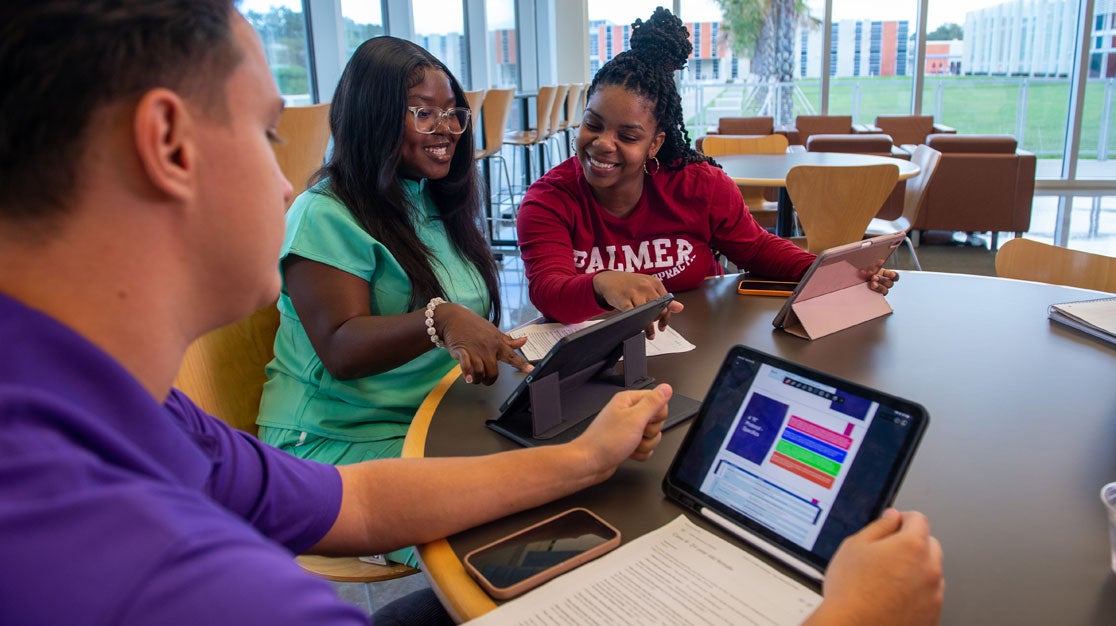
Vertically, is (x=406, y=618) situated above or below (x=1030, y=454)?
below

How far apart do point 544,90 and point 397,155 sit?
4.98 metres

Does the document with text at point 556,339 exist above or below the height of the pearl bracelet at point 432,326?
below

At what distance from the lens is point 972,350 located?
1.44 m

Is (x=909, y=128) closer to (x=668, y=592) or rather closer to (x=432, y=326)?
(x=432, y=326)

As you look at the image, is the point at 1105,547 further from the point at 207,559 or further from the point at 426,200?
the point at 426,200

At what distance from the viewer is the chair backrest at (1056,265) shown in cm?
201

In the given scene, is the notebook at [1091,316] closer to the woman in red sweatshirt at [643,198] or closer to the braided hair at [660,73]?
the woman in red sweatshirt at [643,198]

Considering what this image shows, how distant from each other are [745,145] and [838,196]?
189cm

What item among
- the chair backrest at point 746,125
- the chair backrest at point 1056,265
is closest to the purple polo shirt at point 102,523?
the chair backrest at point 1056,265

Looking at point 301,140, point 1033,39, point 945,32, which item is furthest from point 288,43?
point 1033,39

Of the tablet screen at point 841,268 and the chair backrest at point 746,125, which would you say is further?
the chair backrest at point 746,125

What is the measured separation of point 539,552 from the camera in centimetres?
85

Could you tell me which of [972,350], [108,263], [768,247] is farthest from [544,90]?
[108,263]

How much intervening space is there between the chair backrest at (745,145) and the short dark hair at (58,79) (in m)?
4.87
